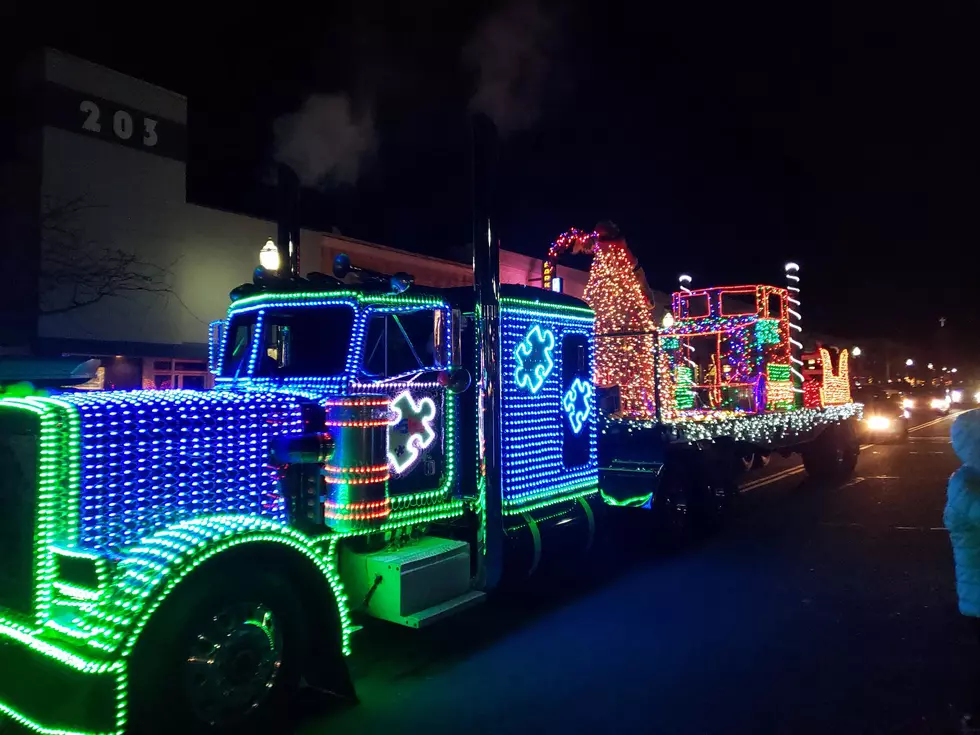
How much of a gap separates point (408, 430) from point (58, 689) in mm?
2471

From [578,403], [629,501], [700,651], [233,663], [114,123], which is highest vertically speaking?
[114,123]

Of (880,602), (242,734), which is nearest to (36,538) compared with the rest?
(242,734)

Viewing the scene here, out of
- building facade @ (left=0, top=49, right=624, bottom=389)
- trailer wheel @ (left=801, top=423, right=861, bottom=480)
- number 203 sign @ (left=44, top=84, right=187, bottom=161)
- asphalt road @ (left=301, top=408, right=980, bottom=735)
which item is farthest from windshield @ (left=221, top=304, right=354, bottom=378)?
number 203 sign @ (left=44, top=84, right=187, bottom=161)

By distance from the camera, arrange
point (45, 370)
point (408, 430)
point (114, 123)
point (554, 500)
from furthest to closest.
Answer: point (114, 123), point (554, 500), point (408, 430), point (45, 370)

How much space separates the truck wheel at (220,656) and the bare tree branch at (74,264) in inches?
483

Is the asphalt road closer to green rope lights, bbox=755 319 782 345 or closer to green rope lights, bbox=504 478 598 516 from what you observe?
green rope lights, bbox=504 478 598 516

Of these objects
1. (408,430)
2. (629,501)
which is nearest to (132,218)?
(629,501)

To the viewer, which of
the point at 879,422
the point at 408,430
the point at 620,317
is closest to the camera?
the point at 408,430

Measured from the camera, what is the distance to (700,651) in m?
5.07

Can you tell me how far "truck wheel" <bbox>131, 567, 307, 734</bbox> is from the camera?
3.27 meters

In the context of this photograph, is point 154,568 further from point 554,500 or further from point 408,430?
point 554,500

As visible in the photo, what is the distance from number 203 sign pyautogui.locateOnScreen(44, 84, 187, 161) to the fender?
13.5m

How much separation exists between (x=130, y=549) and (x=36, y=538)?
468mm

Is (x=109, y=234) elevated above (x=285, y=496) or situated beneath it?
elevated above
